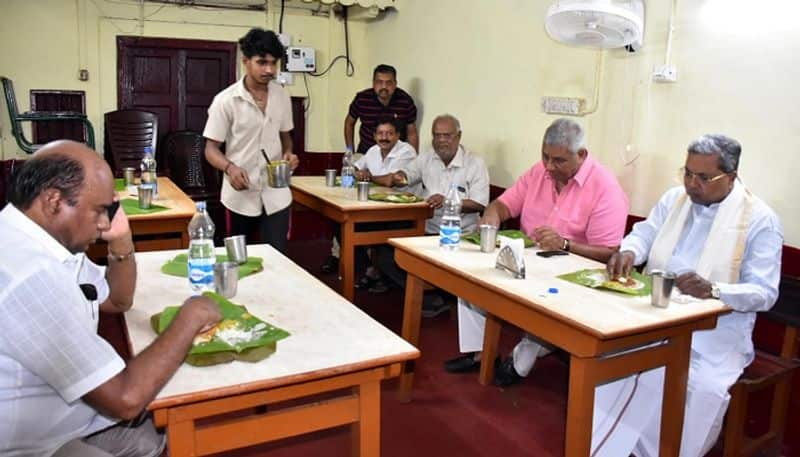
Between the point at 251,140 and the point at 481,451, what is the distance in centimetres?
197

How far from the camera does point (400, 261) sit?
116 inches

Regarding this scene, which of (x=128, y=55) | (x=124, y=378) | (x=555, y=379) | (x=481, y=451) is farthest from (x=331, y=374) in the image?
(x=128, y=55)

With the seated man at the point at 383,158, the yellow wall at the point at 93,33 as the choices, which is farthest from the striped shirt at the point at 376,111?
the yellow wall at the point at 93,33

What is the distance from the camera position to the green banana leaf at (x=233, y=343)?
153 centimetres

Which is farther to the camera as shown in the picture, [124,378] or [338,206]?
[338,206]

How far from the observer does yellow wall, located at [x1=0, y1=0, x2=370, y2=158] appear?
17.9ft

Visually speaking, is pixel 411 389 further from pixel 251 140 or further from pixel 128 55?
pixel 128 55

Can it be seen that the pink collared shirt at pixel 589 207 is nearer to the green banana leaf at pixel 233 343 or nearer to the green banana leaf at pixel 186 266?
the green banana leaf at pixel 186 266

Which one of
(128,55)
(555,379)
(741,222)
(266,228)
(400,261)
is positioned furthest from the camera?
(128,55)

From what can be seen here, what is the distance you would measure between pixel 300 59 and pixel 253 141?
3054mm

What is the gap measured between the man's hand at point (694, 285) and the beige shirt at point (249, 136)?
6.93 feet

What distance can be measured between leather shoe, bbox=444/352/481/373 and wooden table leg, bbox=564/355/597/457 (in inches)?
52.0

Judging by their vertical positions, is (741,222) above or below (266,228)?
above

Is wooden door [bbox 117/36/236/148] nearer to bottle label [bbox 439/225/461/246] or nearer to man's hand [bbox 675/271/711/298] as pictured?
bottle label [bbox 439/225/461/246]
